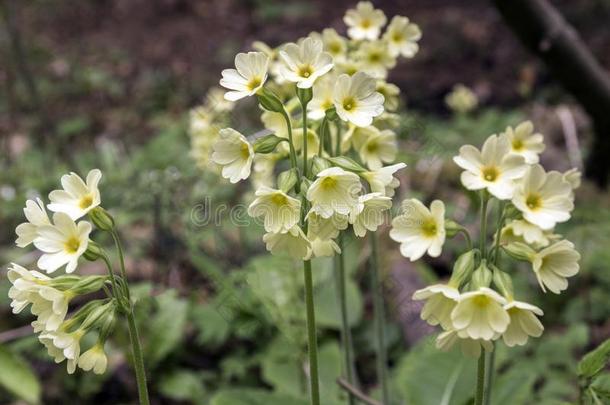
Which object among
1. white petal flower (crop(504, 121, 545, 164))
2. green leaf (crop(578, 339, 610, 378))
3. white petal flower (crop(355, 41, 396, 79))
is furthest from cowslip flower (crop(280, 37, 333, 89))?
green leaf (crop(578, 339, 610, 378))

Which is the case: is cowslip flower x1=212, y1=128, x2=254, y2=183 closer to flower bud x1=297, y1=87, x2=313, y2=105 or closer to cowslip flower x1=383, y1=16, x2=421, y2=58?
flower bud x1=297, y1=87, x2=313, y2=105

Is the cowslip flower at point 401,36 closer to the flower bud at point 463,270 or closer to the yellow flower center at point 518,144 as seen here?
the yellow flower center at point 518,144

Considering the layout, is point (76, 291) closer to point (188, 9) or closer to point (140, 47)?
point (140, 47)

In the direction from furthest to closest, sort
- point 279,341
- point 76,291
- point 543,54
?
point 543,54 → point 279,341 → point 76,291

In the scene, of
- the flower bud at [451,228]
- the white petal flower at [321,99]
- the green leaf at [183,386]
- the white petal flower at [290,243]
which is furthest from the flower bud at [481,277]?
the green leaf at [183,386]

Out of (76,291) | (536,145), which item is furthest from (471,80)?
(76,291)

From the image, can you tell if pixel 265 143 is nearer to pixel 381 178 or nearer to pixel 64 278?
pixel 381 178
